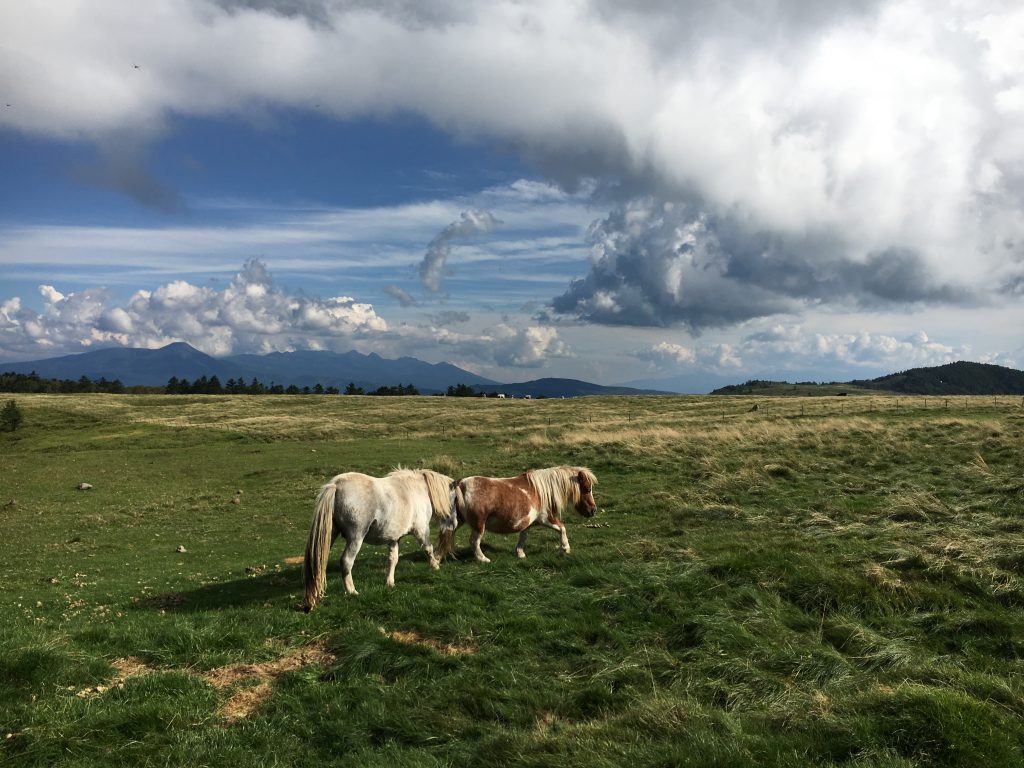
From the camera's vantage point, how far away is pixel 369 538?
12055 mm

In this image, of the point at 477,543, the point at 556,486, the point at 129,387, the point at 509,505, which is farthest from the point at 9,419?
the point at 129,387

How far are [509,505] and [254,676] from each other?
697cm

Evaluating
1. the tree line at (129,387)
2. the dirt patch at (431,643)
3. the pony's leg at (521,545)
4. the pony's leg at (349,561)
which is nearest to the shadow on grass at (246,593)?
the pony's leg at (349,561)

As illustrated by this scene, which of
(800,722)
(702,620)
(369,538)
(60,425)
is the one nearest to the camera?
(800,722)

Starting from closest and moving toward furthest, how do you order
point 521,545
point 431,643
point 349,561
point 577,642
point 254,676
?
point 254,676 → point 577,642 → point 431,643 → point 349,561 → point 521,545

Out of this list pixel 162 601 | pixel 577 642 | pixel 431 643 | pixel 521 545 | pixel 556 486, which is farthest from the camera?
pixel 556 486

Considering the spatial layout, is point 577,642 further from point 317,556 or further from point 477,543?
point 477,543

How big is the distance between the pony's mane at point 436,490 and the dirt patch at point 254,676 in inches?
178

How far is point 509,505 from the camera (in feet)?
45.6

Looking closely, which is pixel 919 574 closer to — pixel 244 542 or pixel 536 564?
pixel 536 564

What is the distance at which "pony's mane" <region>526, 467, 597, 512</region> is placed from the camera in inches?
583

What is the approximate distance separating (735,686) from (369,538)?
7590 millimetres

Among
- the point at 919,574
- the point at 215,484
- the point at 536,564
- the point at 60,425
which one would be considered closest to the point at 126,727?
the point at 536,564

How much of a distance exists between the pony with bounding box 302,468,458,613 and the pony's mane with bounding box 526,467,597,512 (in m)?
2.57
